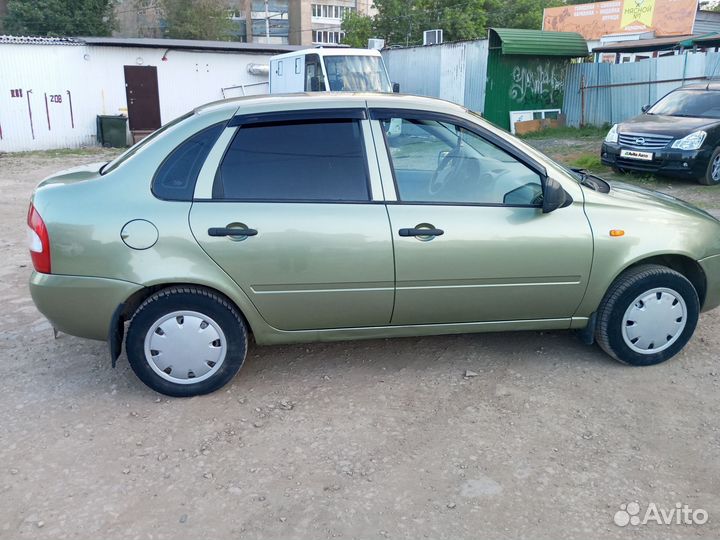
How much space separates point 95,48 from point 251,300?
59.2 ft

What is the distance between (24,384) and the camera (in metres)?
4.03

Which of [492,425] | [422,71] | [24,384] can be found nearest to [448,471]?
[492,425]

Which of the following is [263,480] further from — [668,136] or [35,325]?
[668,136]

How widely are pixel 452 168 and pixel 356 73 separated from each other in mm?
11205

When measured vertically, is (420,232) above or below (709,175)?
above

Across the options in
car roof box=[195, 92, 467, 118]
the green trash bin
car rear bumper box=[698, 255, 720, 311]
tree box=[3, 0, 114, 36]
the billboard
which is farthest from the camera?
tree box=[3, 0, 114, 36]

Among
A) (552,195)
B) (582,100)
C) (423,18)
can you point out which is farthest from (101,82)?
(423,18)

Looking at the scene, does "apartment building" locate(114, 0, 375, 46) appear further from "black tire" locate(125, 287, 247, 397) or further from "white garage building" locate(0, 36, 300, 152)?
"black tire" locate(125, 287, 247, 397)

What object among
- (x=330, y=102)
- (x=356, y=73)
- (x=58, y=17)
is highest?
(x=58, y=17)

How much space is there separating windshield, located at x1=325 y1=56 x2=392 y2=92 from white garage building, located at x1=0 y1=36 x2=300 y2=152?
24.7ft

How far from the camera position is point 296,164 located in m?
3.75

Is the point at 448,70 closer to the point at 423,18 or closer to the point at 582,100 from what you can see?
the point at 582,100

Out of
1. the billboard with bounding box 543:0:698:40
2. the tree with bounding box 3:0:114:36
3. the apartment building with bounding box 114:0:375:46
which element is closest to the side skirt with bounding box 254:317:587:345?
the billboard with bounding box 543:0:698:40

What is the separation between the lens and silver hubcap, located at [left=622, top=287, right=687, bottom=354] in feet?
13.3
